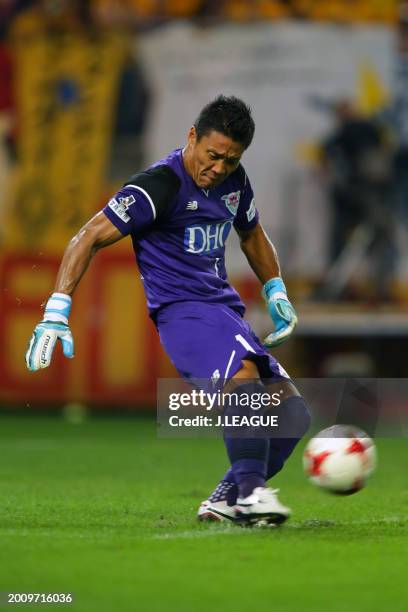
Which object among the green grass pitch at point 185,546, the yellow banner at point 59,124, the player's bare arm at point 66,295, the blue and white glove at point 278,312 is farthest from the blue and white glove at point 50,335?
the yellow banner at point 59,124

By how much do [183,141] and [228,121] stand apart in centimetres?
871

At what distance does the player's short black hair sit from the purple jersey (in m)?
0.27

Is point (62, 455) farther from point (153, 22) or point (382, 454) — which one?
point (153, 22)

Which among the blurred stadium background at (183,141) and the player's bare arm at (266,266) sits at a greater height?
the blurred stadium background at (183,141)

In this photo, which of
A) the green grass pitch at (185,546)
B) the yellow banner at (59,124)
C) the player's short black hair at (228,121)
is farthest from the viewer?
the yellow banner at (59,124)

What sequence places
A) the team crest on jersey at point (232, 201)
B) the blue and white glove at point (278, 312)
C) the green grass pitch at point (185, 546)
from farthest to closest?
the blue and white glove at point (278, 312)
the team crest on jersey at point (232, 201)
the green grass pitch at point (185, 546)

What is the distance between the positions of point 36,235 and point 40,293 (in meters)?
1.17

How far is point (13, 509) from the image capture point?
21.0 feet

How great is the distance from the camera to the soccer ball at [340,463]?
5852mm

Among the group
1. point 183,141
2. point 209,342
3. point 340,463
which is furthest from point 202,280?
point 183,141

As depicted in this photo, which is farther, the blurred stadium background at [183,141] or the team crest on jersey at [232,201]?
the blurred stadium background at [183,141]

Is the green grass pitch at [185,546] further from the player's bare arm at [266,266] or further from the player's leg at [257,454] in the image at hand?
the player's bare arm at [266,266]

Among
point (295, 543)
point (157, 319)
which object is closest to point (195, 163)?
point (157, 319)

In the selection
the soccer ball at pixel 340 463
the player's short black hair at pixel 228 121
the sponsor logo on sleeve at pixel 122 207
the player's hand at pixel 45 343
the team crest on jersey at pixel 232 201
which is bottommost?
the soccer ball at pixel 340 463
